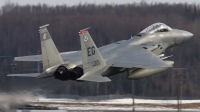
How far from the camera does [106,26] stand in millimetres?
65375

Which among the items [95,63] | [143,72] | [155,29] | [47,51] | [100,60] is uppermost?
[155,29]

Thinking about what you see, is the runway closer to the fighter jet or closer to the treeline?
the treeline

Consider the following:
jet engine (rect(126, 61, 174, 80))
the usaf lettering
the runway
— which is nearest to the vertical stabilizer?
the usaf lettering

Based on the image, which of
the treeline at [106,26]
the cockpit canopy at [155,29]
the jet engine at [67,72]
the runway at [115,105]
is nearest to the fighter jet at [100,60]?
the jet engine at [67,72]

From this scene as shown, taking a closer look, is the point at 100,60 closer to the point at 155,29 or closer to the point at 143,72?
the point at 143,72

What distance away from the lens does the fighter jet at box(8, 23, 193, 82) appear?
25833 millimetres

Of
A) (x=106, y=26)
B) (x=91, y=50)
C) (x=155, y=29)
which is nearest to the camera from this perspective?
(x=91, y=50)

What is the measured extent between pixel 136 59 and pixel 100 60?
184cm

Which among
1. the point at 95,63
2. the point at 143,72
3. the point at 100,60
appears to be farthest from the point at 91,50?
the point at 143,72

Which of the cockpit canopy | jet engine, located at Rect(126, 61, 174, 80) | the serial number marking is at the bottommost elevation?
jet engine, located at Rect(126, 61, 174, 80)

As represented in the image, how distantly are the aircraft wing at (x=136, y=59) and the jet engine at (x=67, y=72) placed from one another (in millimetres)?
1708

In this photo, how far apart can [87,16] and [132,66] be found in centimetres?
4166

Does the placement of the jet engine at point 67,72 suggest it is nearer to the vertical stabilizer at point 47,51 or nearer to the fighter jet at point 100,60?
the fighter jet at point 100,60

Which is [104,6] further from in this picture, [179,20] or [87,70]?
[87,70]
